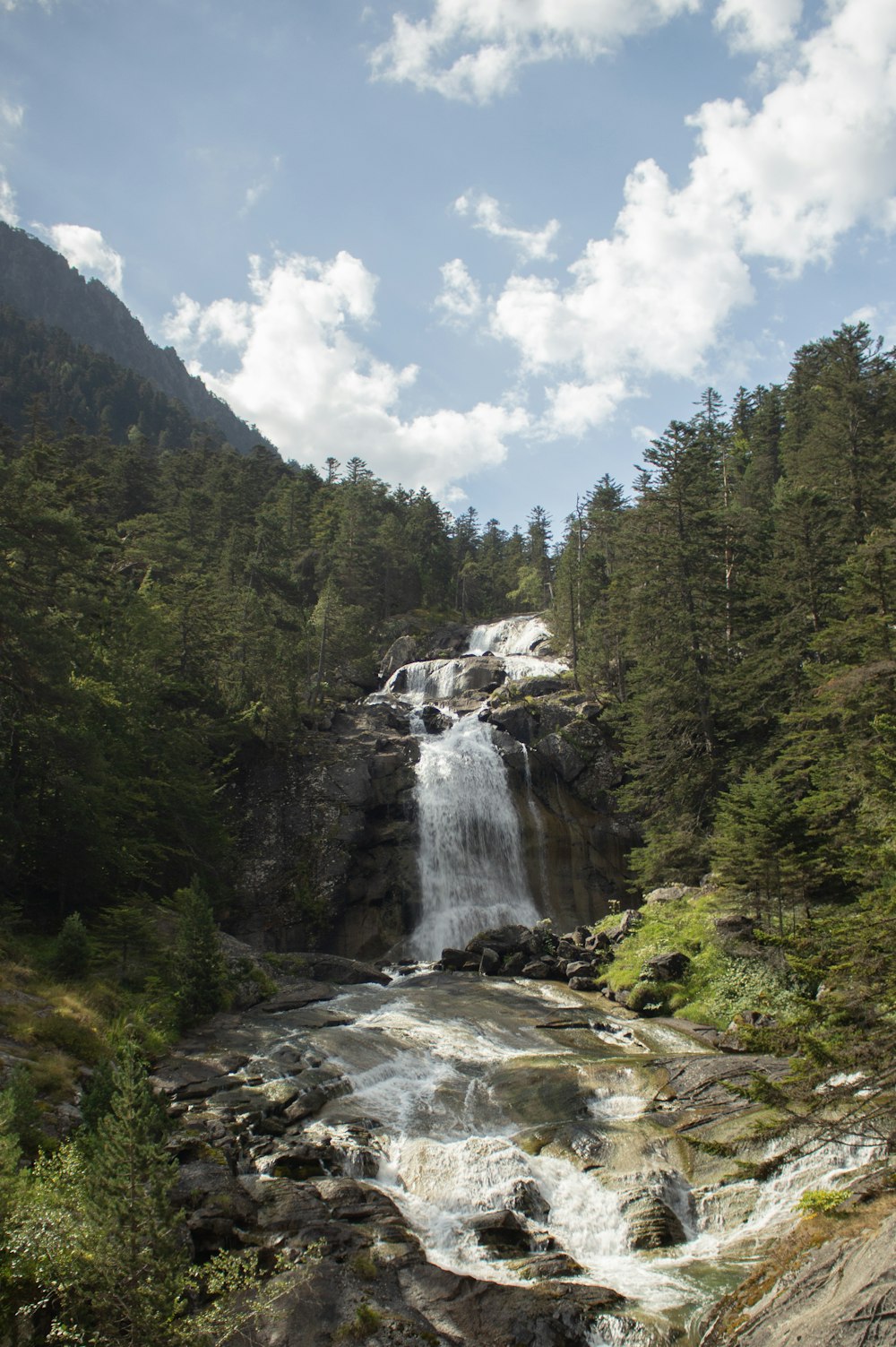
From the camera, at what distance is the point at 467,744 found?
4184 cm

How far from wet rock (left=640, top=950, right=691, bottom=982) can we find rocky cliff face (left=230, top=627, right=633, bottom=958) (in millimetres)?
13737

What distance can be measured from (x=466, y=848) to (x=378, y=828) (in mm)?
4786

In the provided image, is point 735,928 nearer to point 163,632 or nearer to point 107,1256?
point 107,1256

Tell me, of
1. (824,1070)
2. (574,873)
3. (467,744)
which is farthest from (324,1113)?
(467,744)

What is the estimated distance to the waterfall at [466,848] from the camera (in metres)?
34.8

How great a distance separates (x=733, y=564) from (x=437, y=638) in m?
33.3

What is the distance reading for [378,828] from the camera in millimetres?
37656

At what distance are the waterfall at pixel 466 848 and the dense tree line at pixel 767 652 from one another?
24.1 ft

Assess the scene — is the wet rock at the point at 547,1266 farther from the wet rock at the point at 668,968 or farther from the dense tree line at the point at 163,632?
the dense tree line at the point at 163,632

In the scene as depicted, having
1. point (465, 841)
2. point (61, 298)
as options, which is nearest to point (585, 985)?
point (465, 841)

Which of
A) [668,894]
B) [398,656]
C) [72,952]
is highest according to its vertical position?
[398,656]

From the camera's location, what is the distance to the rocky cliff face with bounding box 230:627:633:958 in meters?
34.3

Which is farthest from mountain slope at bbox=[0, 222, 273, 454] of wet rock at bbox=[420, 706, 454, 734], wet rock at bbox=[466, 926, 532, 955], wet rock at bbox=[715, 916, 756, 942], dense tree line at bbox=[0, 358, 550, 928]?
wet rock at bbox=[715, 916, 756, 942]

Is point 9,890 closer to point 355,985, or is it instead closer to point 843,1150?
point 355,985
